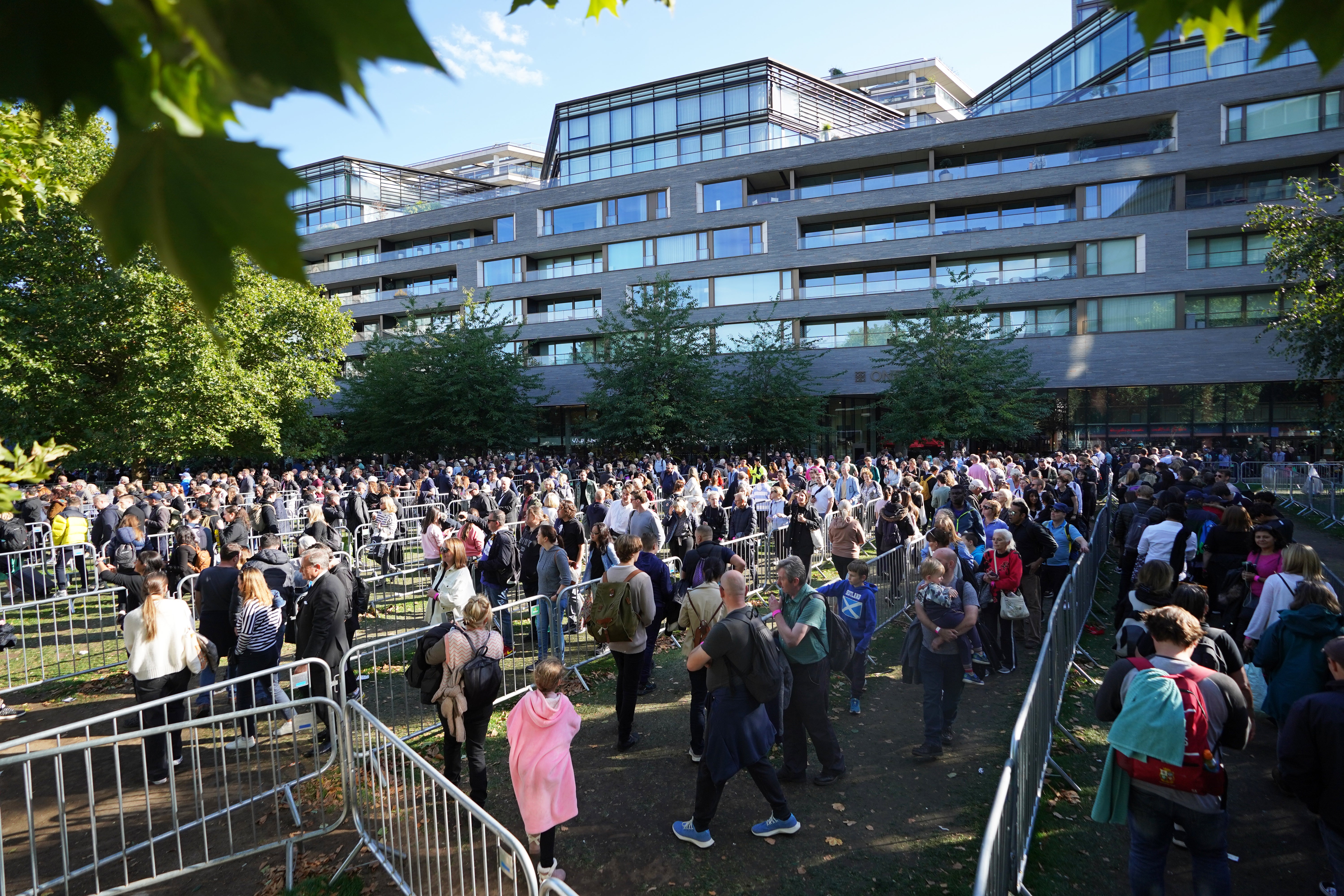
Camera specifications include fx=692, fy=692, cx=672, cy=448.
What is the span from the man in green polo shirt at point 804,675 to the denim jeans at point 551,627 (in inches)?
126

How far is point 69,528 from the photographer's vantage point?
12.4 meters

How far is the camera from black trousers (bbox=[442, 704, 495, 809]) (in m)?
5.28

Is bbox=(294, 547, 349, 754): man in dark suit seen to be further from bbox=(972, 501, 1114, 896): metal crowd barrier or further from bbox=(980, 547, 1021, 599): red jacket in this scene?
bbox=(980, 547, 1021, 599): red jacket

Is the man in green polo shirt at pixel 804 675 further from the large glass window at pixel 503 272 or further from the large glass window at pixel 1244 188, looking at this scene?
the large glass window at pixel 503 272

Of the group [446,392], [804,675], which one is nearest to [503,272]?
[446,392]

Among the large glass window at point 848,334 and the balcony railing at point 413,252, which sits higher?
the balcony railing at point 413,252

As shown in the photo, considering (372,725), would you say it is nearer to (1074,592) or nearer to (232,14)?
(232,14)

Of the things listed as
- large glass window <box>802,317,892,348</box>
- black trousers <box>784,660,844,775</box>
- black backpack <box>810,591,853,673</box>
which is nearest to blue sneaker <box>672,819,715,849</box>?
black trousers <box>784,660,844,775</box>

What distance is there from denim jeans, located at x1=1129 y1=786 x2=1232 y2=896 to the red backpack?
126mm

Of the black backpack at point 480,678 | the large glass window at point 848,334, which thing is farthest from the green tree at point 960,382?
the black backpack at point 480,678

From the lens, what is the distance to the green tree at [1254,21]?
1.34m

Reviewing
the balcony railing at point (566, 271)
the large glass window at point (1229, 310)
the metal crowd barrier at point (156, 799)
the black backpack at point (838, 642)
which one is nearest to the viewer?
the metal crowd barrier at point (156, 799)

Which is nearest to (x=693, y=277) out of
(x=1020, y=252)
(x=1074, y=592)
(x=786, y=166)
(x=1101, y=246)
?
(x=786, y=166)

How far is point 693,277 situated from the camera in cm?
3744
